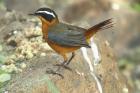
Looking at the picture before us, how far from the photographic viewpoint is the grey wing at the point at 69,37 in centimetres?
687

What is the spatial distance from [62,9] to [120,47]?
5.16 feet

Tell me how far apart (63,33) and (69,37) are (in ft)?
0.34

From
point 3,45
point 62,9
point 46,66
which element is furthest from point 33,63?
point 62,9

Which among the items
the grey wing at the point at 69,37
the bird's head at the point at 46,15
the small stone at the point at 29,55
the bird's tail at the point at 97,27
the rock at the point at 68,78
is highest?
the bird's head at the point at 46,15

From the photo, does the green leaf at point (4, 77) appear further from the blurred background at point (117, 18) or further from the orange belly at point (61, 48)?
the blurred background at point (117, 18)

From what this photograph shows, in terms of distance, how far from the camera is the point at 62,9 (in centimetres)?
1334

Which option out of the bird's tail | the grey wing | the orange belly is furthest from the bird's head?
the bird's tail

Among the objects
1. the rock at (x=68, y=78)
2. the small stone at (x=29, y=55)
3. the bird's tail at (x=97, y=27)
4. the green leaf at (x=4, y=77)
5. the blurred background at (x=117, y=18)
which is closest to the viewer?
the rock at (x=68, y=78)

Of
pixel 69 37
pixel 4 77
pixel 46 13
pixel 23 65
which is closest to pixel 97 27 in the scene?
pixel 69 37

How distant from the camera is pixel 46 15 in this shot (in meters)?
6.93

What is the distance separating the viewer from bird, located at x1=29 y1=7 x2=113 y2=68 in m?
6.86

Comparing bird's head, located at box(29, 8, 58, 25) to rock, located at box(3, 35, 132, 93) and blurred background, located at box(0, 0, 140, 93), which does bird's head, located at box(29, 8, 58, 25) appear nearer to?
rock, located at box(3, 35, 132, 93)

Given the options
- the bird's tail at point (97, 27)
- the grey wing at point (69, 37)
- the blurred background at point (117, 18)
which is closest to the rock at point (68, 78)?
the grey wing at point (69, 37)

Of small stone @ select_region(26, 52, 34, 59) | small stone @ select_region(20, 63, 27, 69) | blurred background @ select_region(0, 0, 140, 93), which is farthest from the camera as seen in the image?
blurred background @ select_region(0, 0, 140, 93)
